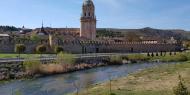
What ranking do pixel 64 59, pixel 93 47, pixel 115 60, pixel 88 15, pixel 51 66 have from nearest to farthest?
pixel 51 66, pixel 64 59, pixel 115 60, pixel 93 47, pixel 88 15

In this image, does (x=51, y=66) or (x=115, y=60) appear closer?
(x=51, y=66)

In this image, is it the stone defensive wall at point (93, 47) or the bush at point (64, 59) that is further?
the stone defensive wall at point (93, 47)

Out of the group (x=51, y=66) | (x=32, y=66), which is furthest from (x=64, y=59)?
(x=32, y=66)

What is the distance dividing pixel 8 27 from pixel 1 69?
144 metres

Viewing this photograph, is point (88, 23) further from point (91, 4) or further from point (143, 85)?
point (143, 85)

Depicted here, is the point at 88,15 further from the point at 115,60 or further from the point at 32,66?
the point at 32,66

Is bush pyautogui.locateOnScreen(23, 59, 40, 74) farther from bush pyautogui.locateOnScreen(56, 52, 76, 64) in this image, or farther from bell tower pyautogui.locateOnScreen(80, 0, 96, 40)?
bell tower pyautogui.locateOnScreen(80, 0, 96, 40)

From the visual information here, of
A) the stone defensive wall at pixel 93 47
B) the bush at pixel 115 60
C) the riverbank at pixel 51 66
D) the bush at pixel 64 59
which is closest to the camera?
the riverbank at pixel 51 66

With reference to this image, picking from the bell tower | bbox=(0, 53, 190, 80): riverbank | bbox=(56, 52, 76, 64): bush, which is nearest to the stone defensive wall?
the bell tower

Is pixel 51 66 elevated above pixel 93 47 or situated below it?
below

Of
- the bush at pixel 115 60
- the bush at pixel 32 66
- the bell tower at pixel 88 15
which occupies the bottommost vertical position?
the bush at pixel 115 60

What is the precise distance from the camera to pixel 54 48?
77.3 metres

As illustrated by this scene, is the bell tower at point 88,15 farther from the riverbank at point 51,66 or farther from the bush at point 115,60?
the bush at point 115,60

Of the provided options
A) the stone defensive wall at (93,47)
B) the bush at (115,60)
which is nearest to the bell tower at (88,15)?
the stone defensive wall at (93,47)
